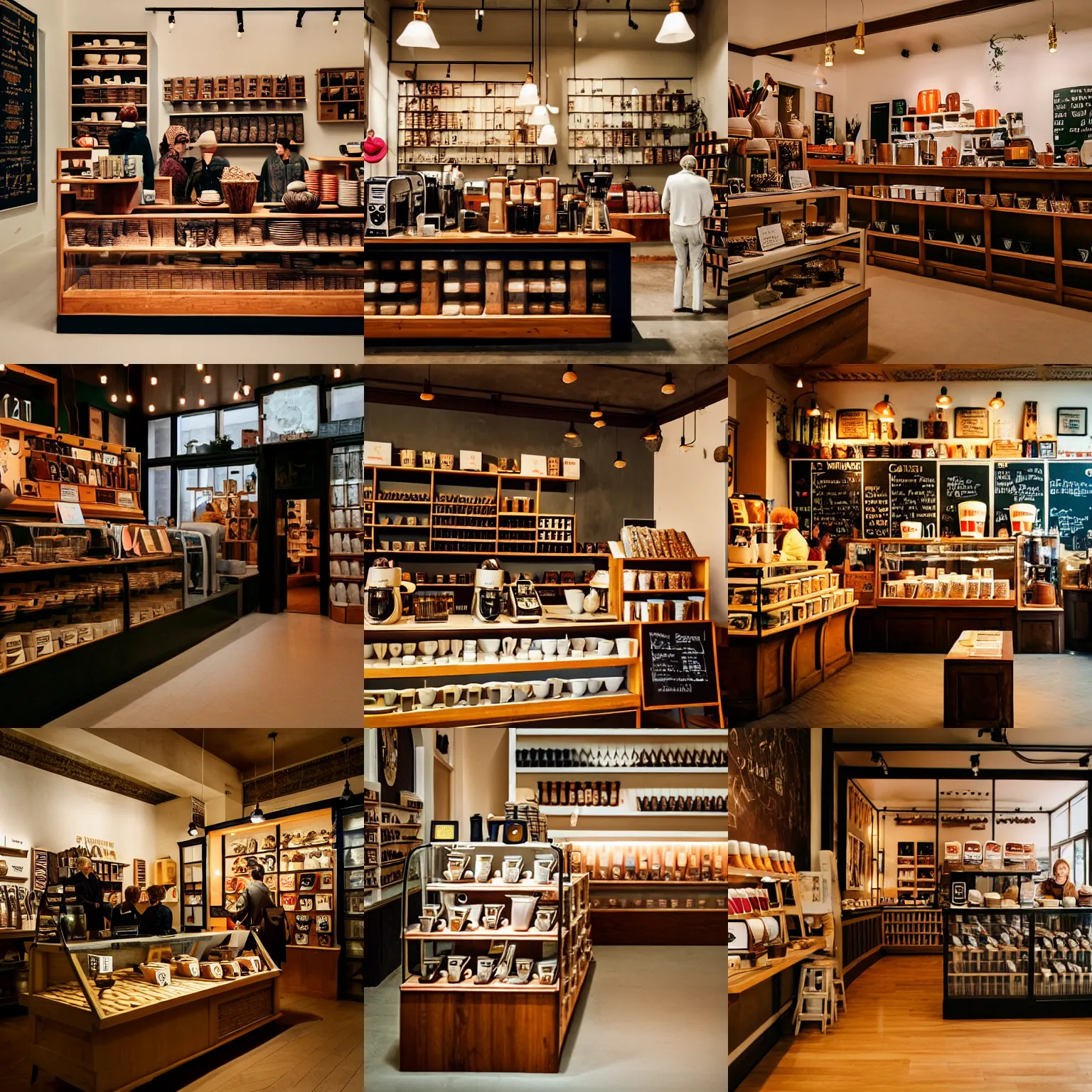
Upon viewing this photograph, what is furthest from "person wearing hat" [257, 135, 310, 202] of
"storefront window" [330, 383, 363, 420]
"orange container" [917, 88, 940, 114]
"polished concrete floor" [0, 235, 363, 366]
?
"orange container" [917, 88, 940, 114]

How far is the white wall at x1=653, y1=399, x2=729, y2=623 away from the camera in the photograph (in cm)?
486

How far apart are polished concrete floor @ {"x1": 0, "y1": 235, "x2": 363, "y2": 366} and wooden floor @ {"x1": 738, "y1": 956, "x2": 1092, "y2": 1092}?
13.3 feet

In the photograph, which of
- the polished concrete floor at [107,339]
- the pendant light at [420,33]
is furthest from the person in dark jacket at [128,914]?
the pendant light at [420,33]

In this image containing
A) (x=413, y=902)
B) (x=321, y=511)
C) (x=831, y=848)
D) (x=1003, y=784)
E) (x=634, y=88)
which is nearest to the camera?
(x=634, y=88)

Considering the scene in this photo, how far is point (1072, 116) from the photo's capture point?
4762 millimetres

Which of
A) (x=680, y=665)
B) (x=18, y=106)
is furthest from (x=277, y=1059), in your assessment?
(x=18, y=106)

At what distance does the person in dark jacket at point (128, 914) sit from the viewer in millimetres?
4938

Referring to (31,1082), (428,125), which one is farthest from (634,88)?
(31,1082)

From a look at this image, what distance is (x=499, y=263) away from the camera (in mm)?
4820

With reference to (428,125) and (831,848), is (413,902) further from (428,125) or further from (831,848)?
(428,125)

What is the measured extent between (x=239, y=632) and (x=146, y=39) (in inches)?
110

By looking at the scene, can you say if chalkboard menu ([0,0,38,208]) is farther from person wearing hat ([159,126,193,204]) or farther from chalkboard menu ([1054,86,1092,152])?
chalkboard menu ([1054,86,1092,152])

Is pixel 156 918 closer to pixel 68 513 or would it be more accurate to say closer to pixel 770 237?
pixel 68 513

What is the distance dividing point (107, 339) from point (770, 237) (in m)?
3.07
